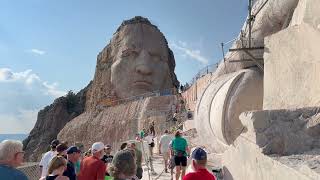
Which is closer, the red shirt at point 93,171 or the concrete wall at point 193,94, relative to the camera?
the red shirt at point 93,171

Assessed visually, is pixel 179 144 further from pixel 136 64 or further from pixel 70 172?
pixel 136 64

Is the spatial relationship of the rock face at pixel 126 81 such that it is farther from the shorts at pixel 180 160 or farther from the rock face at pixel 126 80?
the shorts at pixel 180 160

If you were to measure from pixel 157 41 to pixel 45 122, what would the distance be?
24650 mm

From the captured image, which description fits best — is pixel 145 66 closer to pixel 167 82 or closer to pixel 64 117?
pixel 167 82

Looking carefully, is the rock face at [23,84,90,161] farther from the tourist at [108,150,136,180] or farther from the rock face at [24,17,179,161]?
the tourist at [108,150,136,180]

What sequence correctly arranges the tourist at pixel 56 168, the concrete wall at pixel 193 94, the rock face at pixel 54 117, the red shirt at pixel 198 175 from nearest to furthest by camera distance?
the red shirt at pixel 198 175 < the tourist at pixel 56 168 < the concrete wall at pixel 193 94 < the rock face at pixel 54 117

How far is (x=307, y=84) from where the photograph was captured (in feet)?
19.3

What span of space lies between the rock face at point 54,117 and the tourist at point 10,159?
57.4m

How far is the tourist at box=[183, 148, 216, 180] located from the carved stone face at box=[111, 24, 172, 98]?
134 feet

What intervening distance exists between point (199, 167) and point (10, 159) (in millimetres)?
1613

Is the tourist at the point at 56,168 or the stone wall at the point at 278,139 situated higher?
the stone wall at the point at 278,139

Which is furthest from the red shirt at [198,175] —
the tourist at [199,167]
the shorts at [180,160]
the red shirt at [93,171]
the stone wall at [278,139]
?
the shorts at [180,160]

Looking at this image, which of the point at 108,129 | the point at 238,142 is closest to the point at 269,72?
the point at 238,142

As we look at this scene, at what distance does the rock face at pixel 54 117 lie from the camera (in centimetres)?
5984
